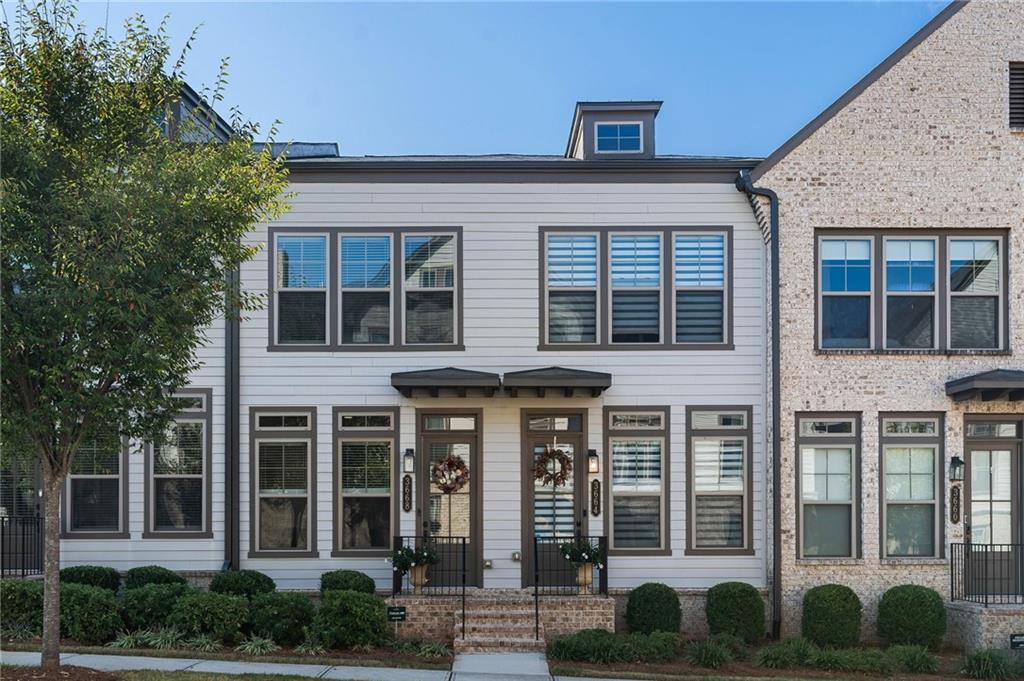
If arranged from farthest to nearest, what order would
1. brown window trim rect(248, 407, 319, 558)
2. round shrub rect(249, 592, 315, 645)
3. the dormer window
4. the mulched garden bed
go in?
the dormer window < brown window trim rect(248, 407, 319, 558) < round shrub rect(249, 592, 315, 645) < the mulched garden bed

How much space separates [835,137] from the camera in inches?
565

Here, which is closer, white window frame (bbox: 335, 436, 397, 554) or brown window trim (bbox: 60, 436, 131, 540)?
brown window trim (bbox: 60, 436, 131, 540)

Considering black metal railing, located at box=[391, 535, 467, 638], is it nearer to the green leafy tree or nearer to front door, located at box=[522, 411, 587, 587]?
front door, located at box=[522, 411, 587, 587]

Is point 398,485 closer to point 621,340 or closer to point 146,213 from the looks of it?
point 621,340

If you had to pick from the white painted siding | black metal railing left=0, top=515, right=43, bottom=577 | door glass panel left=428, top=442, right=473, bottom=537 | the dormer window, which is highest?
the dormer window

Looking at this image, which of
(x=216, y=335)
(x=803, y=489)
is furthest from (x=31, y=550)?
(x=803, y=489)

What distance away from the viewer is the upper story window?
1444 centimetres

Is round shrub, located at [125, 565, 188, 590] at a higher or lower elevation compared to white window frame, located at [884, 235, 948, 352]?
lower

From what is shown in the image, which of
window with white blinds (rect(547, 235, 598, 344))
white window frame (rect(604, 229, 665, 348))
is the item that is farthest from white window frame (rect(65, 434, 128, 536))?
white window frame (rect(604, 229, 665, 348))

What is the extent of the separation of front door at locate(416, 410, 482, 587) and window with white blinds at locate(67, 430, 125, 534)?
440 centimetres

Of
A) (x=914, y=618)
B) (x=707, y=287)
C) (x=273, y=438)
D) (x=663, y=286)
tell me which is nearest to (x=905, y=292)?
(x=707, y=287)

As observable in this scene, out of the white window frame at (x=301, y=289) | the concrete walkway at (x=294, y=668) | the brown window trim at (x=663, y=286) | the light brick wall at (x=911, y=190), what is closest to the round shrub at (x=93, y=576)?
the concrete walkway at (x=294, y=668)

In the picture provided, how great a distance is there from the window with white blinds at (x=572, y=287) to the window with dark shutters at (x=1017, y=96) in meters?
6.31

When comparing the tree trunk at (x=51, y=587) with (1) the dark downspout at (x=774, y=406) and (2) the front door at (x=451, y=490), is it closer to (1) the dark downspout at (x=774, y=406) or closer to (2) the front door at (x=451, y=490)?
(2) the front door at (x=451, y=490)
